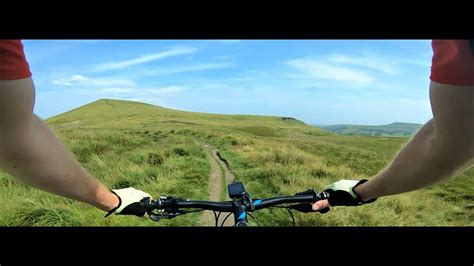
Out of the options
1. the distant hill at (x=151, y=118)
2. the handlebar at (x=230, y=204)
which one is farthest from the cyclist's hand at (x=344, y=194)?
the distant hill at (x=151, y=118)

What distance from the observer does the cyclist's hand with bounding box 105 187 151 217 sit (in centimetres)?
126

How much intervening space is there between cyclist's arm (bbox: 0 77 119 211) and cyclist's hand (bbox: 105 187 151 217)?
0.10 metres

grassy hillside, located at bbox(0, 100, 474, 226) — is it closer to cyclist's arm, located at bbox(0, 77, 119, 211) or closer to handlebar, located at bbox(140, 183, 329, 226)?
handlebar, located at bbox(140, 183, 329, 226)

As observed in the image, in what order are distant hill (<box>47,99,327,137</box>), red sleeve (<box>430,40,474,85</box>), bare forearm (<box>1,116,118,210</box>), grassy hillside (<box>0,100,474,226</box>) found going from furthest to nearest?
distant hill (<box>47,99,327,137</box>) < grassy hillside (<box>0,100,474,226</box>) < bare forearm (<box>1,116,118,210</box>) < red sleeve (<box>430,40,474,85</box>)

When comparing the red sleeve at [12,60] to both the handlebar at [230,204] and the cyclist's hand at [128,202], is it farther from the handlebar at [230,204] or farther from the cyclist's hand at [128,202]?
the handlebar at [230,204]

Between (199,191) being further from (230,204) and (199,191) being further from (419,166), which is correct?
(419,166)

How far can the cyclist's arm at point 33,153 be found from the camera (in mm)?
779

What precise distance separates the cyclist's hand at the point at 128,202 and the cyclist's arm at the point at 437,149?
2.44 ft

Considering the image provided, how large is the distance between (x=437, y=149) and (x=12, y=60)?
0.93 m

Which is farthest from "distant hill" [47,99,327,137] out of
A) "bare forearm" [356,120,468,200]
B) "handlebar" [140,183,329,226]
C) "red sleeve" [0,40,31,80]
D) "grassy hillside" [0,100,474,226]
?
"red sleeve" [0,40,31,80]

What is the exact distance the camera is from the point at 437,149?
0.95 m

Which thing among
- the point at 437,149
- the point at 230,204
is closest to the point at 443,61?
the point at 437,149
